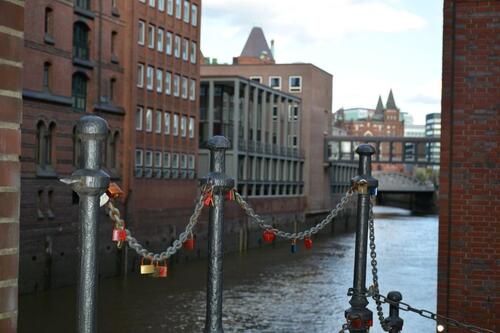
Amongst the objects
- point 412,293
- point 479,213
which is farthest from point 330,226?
point 479,213

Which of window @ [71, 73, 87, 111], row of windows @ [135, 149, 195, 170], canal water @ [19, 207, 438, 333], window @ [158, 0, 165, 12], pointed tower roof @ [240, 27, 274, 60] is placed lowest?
canal water @ [19, 207, 438, 333]

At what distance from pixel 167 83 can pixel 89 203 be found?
150 ft

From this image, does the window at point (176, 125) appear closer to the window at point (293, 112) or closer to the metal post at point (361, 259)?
the window at point (293, 112)

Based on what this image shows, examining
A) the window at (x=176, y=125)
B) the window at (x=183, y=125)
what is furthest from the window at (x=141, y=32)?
the window at (x=183, y=125)

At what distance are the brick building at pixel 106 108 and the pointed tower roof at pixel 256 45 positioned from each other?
6710 cm

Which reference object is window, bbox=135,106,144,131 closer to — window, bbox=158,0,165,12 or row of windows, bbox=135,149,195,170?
row of windows, bbox=135,149,195,170

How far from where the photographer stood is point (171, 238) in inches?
1861

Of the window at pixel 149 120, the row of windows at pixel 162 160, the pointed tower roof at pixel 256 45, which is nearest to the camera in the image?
the row of windows at pixel 162 160

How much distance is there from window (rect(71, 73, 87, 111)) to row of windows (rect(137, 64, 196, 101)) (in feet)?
20.0

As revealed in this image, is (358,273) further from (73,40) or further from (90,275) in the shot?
(73,40)

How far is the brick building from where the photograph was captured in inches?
1325

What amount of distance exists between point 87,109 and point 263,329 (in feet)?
55.1

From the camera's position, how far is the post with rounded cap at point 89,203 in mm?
3707

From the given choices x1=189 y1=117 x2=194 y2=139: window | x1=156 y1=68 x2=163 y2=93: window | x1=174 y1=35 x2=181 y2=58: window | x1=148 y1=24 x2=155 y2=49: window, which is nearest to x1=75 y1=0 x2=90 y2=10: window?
x1=148 y1=24 x2=155 y2=49: window
